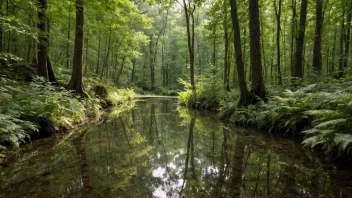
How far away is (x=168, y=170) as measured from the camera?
3.59m

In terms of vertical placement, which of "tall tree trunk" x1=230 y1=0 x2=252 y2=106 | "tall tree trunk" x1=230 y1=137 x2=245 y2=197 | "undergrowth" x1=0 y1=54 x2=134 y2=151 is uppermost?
"tall tree trunk" x1=230 y1=0 x2=252 y2=106

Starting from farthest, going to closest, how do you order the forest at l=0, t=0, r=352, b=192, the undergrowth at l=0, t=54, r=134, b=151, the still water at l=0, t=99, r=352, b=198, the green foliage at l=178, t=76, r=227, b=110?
the green foliage at l=178, t=76, r=227, b=110, the forest at l=0, t=0, r=352, b=192, the undergrowth at l=0, t=54, r=134, b=151, the still water at l=0, t=99, r=352, b=198

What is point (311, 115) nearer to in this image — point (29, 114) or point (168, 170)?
point (168, 170)

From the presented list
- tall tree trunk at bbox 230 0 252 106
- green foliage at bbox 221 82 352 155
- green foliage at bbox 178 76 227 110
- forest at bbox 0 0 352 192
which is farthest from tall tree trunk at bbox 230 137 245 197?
green foliage at bbox 178 76 227 110

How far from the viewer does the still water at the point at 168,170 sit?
281cm

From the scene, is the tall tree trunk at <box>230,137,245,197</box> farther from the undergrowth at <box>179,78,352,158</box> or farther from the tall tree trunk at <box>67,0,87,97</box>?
the tall tree trunk at <box>67,0,87,97</box>

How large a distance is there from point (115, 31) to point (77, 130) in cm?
1359

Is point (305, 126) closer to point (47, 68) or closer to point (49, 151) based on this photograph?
point (49, 151)

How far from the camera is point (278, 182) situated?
10.1 ft

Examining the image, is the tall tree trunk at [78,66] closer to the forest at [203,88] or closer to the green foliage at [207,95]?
the forest at [203,88]

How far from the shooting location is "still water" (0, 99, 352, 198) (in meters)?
2.81

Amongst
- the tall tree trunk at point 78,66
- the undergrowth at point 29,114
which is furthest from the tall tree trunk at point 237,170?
the tall tree trunk at point 78,66

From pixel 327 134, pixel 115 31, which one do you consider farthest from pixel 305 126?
pixel 115 31

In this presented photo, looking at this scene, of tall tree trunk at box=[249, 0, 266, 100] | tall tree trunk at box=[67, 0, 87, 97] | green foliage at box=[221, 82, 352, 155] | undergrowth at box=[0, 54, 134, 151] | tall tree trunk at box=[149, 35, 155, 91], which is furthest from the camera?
tall tree trunk at box=[149, 35, 155, 91]
